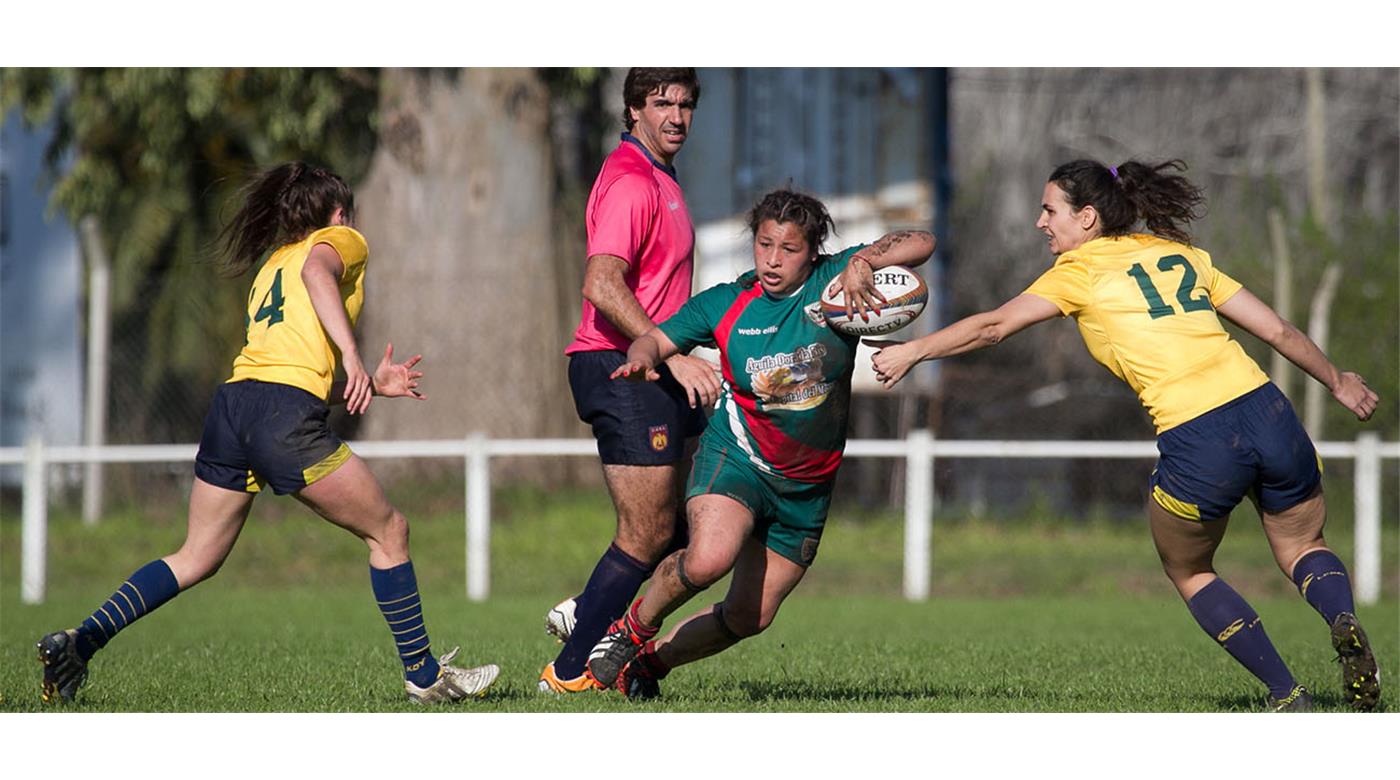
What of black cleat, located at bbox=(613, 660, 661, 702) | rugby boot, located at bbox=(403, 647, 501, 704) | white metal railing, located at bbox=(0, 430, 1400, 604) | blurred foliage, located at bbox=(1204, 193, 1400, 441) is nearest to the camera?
rugby boot, located at bbox=(403, 647, 501, 704)

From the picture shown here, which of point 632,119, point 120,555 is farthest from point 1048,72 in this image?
point 632,119

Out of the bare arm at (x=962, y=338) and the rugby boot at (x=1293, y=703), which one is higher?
the bare arm at (x=962, y=338)

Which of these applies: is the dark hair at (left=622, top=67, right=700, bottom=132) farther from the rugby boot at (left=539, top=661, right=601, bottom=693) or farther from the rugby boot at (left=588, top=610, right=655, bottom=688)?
the rugby boot at (left=539, top=661, right=601, bottom=693)

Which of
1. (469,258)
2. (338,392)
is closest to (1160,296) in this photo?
(338,392)

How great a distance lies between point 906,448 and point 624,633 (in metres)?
6.84

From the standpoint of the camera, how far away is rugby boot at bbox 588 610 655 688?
6.54 meters

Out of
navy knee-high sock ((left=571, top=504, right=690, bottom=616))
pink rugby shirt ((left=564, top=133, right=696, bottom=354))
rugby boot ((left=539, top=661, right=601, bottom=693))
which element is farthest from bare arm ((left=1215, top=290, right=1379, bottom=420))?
rugby boot ((left=539, top=661, right=601, bottom=693))

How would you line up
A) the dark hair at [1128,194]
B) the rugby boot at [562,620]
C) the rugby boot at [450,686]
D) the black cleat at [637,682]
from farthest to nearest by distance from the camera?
the rugby boot at [562,620]
the black cleat at [637,682]
the rugby boot at [450,686]
the dark hair at [1128,194]

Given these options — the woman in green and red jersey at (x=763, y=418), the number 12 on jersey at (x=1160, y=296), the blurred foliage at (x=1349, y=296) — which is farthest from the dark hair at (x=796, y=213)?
the blurred foliage at (x=1349, y=296)

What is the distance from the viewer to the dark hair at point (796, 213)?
20.6ft

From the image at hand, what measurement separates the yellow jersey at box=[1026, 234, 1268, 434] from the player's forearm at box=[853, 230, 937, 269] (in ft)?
1.39

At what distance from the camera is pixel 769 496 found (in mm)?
6426

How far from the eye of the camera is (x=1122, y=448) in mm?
12859

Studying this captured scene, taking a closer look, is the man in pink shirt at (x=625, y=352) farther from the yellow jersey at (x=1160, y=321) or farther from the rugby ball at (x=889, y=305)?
the yellow jersey at (x=1160, y=321)
